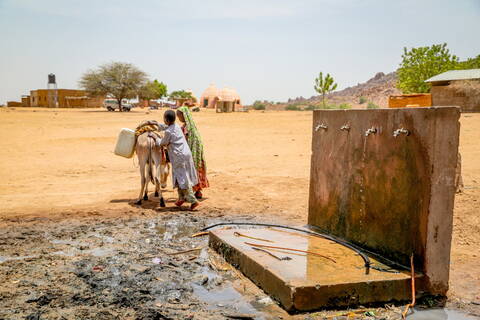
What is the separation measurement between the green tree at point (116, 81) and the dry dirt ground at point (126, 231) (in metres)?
26.4

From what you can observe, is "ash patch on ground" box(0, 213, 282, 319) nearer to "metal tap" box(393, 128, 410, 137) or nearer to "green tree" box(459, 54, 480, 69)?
"metal tap" box(393, 128, 410, 137)

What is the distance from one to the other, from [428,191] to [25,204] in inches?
274

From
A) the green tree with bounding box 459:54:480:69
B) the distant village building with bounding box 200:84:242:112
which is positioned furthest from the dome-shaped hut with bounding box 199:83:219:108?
the green tree with bounding box 459:54:480:69

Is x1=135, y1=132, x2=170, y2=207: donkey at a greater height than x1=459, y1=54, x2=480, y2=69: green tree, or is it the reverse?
x1=459, y1=54, x2=480, y2=69: green tree

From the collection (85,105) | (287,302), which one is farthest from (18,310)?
(85,105)

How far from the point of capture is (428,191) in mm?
4258

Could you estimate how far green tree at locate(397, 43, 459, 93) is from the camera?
1791 inches

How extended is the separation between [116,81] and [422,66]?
29998mm

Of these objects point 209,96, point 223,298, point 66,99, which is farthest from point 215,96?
point 223,298

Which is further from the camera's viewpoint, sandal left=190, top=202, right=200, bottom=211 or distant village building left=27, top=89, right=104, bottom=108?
distant village building left=27, top=89, right=104, bottom=108

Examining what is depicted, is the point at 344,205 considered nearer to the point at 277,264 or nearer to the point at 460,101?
the point at 277,264

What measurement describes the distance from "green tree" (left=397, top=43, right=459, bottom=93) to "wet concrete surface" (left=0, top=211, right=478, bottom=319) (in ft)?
143

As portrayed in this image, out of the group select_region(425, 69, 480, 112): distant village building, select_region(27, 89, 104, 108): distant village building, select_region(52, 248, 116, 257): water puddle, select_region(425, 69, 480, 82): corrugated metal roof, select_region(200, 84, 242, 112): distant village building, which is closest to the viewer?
select_region(52, 248, 116, 257): water puddle

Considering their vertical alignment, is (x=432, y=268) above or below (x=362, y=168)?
below
